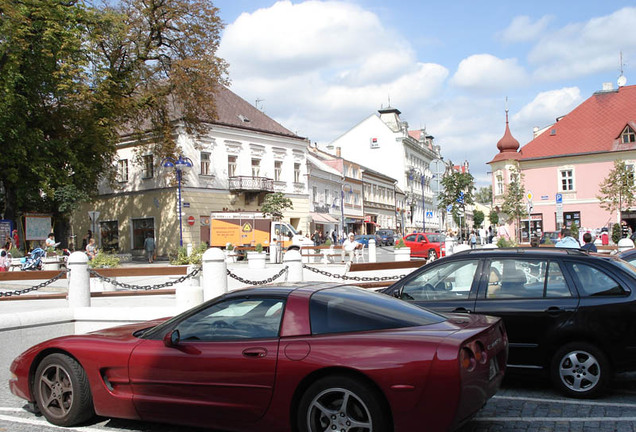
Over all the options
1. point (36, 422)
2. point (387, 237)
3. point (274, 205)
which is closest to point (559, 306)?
point (36, 422)

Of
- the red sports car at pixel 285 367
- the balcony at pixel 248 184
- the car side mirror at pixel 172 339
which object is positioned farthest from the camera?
the balcony at pixel 248 184

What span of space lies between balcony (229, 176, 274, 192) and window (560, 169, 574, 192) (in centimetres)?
3007

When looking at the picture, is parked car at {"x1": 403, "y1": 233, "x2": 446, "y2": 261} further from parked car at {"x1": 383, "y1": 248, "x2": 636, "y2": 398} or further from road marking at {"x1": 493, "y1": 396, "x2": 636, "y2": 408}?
road marking at {"x1": 493, "y1": 396, "x2": 636, "y2": 408}

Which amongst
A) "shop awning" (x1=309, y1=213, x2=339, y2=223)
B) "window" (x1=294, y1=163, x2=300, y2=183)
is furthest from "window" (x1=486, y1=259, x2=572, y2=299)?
"shop awning" (x1=309, y1=213, x2=339, y2=223)

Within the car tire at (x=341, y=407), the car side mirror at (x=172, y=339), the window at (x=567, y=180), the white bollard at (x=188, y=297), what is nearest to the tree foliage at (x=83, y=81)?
the white bollard at (x=188, y=297)

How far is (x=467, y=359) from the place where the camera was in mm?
4285

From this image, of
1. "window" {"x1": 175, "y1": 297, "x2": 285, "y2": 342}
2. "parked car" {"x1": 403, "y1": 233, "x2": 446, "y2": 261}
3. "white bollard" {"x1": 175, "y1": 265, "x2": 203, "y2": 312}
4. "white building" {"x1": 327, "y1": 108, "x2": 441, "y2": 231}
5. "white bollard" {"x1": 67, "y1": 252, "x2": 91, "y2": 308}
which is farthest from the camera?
"white building" {"x1": 327, "y1": 108, "x2": 441, "y2": 231}

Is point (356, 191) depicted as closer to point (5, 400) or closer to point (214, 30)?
point (214, 30)

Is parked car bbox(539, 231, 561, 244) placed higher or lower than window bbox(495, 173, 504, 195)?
lower

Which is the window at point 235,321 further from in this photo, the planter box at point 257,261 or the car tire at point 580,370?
the planter box at point 257,261

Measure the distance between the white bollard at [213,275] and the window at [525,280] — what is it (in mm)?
5219

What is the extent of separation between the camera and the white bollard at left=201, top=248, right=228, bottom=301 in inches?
406

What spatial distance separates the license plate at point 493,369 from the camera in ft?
15.0

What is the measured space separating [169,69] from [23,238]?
1183 cm
